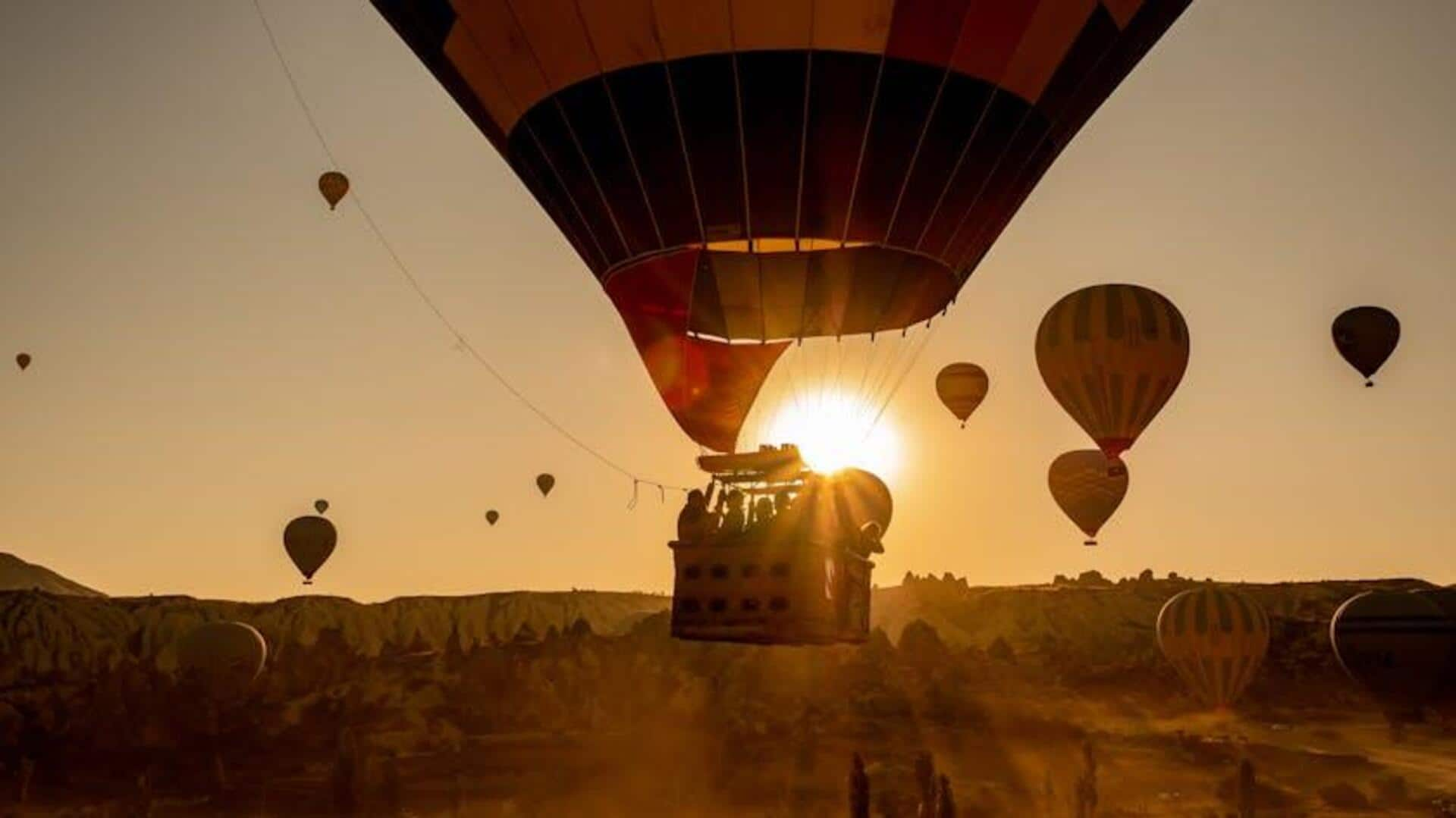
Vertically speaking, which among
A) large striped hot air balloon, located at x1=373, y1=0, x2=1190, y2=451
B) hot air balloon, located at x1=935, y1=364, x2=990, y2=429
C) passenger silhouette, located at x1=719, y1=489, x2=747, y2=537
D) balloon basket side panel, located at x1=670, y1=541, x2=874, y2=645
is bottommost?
balloon basket side panel, located at x1=670, y1=541, x2=874, y2=645

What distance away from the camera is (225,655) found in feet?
282

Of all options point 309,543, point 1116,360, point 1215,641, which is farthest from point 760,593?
point 309,543

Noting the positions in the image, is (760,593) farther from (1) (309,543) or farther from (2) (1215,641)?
(1) (309,543)

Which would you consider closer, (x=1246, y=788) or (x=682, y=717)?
(x=1246, y=788)

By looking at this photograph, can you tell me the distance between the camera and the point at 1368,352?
39.5 m

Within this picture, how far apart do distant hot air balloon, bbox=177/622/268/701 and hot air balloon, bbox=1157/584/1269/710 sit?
169 ft

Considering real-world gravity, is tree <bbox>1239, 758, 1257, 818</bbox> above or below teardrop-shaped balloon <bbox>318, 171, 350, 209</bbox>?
below

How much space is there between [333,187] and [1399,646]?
35878 mm

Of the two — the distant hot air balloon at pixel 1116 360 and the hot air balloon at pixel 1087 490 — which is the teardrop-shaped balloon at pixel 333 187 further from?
the hot air balloon at pixel 1087 490

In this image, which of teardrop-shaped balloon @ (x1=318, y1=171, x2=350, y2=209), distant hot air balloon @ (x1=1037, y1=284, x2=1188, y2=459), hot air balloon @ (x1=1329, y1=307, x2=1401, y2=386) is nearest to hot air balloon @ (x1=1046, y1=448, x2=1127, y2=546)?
Result: hot air balloon @ (x1=1329, y1=307, x2=1401, y2=386)

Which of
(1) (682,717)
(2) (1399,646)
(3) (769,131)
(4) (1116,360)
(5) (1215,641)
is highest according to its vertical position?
(4) (1116,360)

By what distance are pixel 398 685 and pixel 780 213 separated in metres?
102

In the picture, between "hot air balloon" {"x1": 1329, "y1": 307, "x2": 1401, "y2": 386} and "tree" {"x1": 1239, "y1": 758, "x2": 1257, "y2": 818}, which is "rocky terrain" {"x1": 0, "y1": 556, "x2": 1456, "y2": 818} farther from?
"hot air balloon" {"x1": 1329, "y1": 307, "x2": 1401, "y2": 386}

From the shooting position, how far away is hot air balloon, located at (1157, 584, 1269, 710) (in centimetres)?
5831
